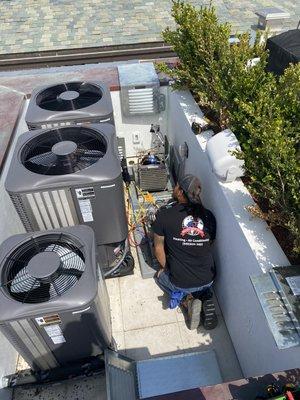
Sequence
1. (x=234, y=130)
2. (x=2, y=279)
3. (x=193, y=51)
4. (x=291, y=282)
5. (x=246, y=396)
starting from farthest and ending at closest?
(x=193, y=51) < (x=234, y=130) < (x=2, y=279) < (x=291, y=282) < (x=246, y=396)

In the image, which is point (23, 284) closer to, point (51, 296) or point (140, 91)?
point (51, 296)

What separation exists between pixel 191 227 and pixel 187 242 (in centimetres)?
24

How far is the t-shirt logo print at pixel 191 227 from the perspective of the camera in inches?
186

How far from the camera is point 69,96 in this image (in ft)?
19.5

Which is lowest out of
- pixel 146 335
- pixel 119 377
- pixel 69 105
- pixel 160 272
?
pixel 146 335

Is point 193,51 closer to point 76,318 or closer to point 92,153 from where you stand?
point 92,153

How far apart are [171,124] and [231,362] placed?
542 centimetres

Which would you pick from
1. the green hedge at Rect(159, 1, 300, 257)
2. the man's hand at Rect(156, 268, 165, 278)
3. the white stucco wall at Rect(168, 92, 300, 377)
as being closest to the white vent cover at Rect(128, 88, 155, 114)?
the green hedge at Rect(159, 1, 300, 257)

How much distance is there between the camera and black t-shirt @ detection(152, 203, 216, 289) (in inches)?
187

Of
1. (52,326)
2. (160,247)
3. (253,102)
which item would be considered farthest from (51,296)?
(253,102)

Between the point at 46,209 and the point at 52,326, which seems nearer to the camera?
the point at 52,326

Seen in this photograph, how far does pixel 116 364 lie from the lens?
4.27 m

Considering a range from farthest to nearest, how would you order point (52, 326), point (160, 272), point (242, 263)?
1. point (160, 272)
2. point (242, 263)
3. point (52, 326)

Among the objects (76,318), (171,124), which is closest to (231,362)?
(76,318)
